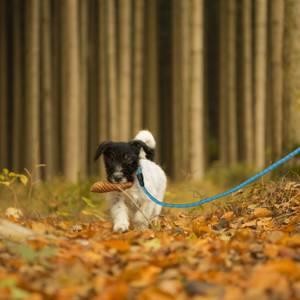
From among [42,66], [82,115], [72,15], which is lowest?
[82,115]

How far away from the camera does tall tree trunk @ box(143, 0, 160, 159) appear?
16.6 metres

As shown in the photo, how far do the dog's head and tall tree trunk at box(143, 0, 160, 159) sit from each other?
36.7ft

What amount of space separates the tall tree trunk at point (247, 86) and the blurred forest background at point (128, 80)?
3 centimetres

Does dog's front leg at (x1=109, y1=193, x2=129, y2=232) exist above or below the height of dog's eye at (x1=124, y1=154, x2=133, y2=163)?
below

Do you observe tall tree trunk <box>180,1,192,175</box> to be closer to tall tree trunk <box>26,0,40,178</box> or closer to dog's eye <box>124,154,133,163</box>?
tall tree trunk <box>26,0,40,178</box>

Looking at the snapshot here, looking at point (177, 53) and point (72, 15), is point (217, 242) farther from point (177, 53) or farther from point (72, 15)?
point (177, 53)

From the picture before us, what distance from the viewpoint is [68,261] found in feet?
10.2

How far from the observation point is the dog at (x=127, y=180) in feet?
16.9

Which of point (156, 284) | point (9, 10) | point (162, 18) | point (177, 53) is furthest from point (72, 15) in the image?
point (162, 18)

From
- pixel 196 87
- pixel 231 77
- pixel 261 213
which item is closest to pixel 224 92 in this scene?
pixel 231 77

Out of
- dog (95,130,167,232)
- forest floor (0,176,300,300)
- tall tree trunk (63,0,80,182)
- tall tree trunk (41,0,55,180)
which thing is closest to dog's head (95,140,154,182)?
dog (95,130,167,232)

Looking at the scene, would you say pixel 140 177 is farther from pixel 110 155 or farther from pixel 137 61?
pixel 137 61

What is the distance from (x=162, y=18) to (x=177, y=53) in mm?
9571

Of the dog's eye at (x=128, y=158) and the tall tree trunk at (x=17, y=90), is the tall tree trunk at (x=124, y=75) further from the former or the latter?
the dog's eye at (x=128, y=158)
